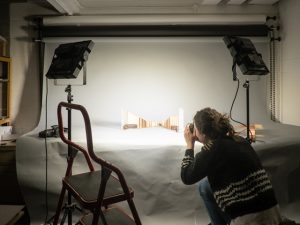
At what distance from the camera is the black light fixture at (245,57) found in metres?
2.01

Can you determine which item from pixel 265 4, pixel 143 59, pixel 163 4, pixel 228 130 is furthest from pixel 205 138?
pixel 265 4

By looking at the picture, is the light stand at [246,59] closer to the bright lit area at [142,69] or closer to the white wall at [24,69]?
the bright lit area at [142,69]

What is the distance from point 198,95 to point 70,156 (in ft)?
5.69

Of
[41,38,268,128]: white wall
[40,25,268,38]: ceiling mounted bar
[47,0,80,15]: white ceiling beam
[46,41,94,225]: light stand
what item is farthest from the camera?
[41,38,268,128]: white wall

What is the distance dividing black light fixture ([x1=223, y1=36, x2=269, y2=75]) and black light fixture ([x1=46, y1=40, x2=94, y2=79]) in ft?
3.52

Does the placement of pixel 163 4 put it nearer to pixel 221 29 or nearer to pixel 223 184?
pixel 221 29

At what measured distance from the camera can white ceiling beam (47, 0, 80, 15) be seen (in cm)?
253

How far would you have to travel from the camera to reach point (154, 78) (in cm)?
301

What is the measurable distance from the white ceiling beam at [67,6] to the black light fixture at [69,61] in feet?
1.94

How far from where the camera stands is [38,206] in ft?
7.08

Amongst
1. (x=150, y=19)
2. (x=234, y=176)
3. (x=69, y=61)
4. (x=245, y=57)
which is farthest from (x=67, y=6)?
(x=234, y=176)

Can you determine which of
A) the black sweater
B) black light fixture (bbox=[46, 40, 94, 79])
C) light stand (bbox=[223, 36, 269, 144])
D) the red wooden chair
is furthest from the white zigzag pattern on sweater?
black light fixture (bbox=[46, 40, 94, 79])

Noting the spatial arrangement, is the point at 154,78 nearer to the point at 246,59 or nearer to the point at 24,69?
the point at 246,59

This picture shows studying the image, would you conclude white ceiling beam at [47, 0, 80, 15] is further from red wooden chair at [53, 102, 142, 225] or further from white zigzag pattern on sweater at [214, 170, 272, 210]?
white zigzag pattern on sweater at [214, 170, 272, 210]
